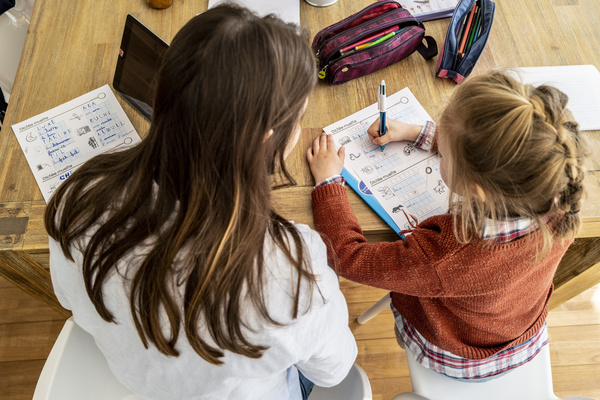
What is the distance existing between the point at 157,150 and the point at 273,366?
37 centimetres

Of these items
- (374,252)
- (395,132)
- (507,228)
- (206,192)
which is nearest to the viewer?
(206,192)

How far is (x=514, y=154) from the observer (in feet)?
2.20

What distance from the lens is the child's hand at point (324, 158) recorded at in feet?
3.05

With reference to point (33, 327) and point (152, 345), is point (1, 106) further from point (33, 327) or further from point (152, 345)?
point (152, 345)

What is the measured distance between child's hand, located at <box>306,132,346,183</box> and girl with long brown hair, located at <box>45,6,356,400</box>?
23 centimetres

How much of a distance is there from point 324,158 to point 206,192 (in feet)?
1.38

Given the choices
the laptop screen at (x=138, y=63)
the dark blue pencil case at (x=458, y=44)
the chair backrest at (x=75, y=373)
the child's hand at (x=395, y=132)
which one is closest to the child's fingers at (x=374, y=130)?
the child's hand at (x=395, y=132)

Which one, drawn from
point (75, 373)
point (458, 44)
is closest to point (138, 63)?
point (75, 373)

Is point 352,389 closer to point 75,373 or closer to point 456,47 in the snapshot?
point 75,373

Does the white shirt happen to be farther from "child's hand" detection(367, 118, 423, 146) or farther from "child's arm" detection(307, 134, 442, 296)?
"child's hand" detection(367, 118, 423, 146)

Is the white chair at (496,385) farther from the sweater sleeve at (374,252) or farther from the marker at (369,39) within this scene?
the marker at (369,39)

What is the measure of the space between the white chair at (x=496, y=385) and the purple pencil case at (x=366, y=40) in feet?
2.27

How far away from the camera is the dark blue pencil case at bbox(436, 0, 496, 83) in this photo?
3.37ft

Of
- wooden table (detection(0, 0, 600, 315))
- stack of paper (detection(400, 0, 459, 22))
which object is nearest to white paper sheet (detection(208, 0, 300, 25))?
wooden table (detection(0, 0, 600, 315))
